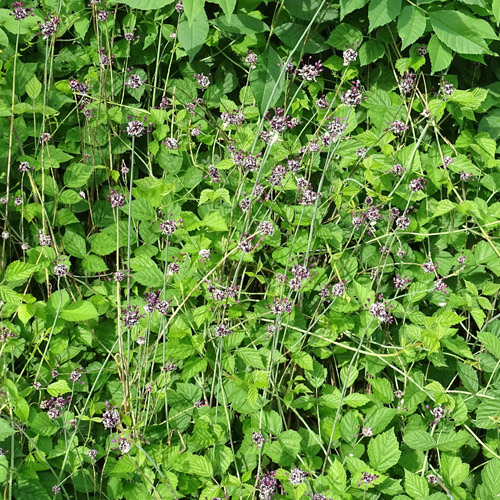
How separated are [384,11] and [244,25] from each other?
54cm

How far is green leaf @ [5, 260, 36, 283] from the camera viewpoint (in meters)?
2.15

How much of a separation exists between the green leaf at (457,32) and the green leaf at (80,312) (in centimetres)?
165

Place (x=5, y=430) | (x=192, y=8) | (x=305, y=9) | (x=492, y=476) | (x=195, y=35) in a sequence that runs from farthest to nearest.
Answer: (x=305, y=9), (x=195, y=35), (x=492, y=476), (x=192, y=8), (x=5, y=430)

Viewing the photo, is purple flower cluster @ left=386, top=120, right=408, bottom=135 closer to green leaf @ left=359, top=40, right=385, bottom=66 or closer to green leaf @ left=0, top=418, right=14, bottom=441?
green leaf @ left=359, top=40, right=385, bottom=66

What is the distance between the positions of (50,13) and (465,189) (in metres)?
1.90

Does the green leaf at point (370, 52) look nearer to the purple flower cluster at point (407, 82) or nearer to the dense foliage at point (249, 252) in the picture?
the dense foliage at point (249, 252)

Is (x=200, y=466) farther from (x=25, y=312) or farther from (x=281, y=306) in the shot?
(x=25, y=312)

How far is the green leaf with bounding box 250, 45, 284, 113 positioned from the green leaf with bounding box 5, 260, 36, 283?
3.55ft

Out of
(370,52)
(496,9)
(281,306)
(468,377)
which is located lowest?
(468,377)

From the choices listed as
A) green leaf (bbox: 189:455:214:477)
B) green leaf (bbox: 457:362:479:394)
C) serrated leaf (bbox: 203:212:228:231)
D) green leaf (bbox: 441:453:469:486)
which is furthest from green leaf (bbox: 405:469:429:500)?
serrated leaf (bbox: 203:212:228:231)

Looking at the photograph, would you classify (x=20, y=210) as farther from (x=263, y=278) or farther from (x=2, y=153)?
(x=263, y=278)

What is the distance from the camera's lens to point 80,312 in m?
2.18

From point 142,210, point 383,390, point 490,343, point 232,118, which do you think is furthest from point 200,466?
point 232,118

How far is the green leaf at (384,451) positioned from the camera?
2.06m
